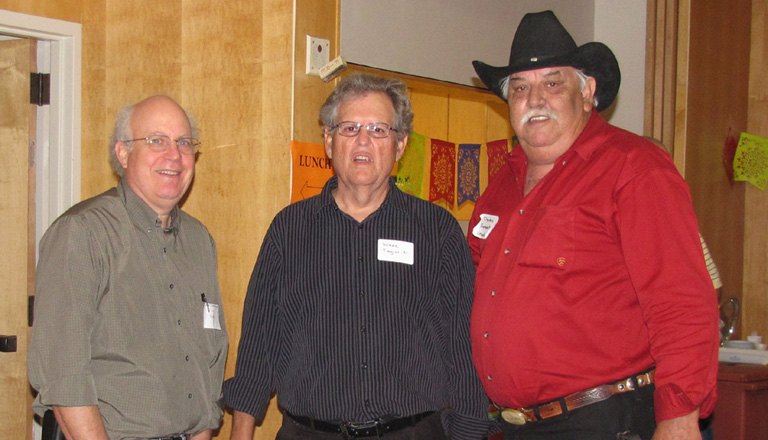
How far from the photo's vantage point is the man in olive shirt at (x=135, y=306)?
2.10 m

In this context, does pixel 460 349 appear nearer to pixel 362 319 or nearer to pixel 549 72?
pixel 362 319

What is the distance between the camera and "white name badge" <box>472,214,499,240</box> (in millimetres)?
2559

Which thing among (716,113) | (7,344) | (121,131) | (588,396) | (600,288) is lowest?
(7,344)

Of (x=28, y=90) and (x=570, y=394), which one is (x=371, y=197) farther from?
(x=28, y=90)

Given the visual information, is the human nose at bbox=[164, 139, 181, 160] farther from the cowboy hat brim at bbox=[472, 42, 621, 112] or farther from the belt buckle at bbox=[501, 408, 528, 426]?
the belt buckle at bbox=[501, 408, 528, 426]

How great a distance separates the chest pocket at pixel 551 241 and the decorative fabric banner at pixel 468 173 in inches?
87.9

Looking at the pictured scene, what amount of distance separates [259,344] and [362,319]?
0.37 metres

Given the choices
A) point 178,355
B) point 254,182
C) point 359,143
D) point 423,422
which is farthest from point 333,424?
point 254,182

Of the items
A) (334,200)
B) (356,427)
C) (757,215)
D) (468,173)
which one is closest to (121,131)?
(334,200)

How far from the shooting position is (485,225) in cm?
258

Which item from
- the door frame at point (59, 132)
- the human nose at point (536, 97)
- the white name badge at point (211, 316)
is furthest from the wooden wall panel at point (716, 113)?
the door frame at point (59, 132)

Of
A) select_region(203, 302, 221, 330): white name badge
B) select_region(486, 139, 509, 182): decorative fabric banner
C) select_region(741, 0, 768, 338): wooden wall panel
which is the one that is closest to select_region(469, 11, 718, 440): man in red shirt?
select_region(203, 302, 221, 330): white name badge

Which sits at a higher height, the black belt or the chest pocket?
the chest pocket

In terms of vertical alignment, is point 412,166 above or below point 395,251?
above
